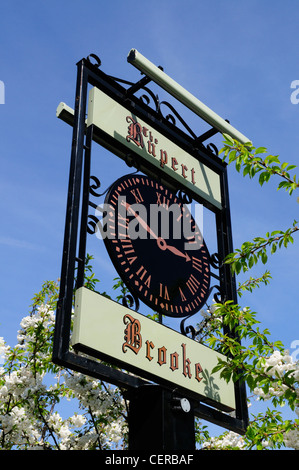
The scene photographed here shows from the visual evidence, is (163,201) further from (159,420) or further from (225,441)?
(225,441)

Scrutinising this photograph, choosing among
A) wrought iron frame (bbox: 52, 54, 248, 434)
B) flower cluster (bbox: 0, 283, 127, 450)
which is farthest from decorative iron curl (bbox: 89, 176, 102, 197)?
flower cluster (bbox: 0, 283, 127, 450)

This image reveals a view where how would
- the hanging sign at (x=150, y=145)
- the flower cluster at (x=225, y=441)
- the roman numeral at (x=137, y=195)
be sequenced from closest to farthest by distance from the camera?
1. the roman numeral at (x=137, y=195)
2. the hanging sign at (x=150, y=145)
3. the flower cluster at (x=225, y=441)

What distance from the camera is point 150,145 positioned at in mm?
7430

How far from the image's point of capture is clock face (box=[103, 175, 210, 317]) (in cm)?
619

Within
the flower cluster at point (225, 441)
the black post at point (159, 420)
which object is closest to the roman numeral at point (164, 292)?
the black post at point (159, 420)

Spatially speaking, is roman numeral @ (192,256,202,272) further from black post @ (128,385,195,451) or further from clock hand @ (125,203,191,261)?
black post @ (128,385,195,451)

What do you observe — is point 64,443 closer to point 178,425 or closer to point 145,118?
point 178,425

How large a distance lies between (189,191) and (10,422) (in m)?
4.62

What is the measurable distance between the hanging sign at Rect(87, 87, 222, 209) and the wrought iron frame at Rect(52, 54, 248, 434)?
79 mm

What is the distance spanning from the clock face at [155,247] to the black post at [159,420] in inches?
38.9

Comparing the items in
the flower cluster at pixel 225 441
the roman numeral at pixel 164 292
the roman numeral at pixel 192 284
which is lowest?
the flower cluster at pixel 225 441

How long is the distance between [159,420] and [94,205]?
212cm

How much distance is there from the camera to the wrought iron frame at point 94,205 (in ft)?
17.6

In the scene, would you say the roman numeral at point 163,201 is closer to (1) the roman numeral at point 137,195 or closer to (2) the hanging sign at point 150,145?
(1) the roman numeral at point 137,195
